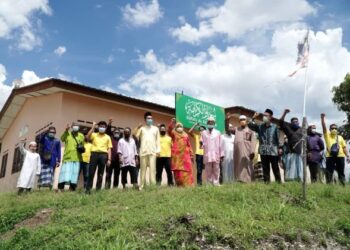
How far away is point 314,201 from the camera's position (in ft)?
26.9

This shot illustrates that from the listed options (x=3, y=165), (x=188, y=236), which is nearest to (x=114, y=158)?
(x=188, y=236)

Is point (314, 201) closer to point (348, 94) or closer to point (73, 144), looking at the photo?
point (73, 144)

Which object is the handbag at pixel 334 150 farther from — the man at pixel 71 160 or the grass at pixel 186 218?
the man at pixel 71 160

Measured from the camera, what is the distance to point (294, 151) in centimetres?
1090

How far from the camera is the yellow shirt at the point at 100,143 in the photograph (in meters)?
10.2

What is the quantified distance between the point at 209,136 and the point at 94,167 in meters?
2.84

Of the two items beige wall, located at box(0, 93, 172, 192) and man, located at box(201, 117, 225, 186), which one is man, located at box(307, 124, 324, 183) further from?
beige wall, located at box(0, 93, 172, 192)

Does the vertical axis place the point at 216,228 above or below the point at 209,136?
below

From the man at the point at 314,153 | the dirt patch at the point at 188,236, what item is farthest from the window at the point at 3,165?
the dirt patch at the point at 188,236

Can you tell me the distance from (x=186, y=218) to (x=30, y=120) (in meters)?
11.5

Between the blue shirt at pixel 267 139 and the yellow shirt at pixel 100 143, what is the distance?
11.1 feet

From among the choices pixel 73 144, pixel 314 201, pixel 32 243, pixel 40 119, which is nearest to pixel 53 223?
pixel 32 243

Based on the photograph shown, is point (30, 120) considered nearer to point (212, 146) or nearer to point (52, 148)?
point (52, 148)

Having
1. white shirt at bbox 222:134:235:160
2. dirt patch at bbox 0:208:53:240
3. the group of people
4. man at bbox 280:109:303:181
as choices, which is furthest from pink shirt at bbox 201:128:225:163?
dirt patch at bbox 0:208:53:240
